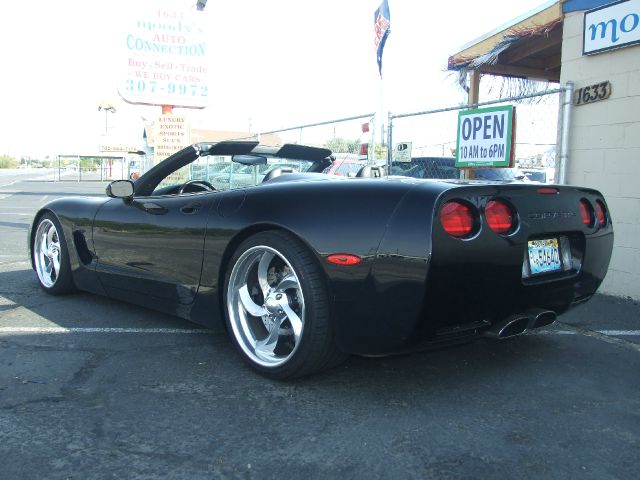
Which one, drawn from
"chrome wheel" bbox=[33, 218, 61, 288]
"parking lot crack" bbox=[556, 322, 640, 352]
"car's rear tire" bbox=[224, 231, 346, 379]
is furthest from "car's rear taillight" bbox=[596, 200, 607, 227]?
"chrome wheel" bbox=[33, 218, 61, 288]

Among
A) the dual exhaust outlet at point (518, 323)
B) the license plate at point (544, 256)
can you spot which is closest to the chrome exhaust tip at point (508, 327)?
the dual exhaust outlet at point (518, 323)

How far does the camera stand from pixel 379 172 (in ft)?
13.0

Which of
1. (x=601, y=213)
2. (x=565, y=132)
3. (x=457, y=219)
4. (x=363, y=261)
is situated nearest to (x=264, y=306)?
(x=363, y=261)

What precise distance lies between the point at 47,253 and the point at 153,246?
187 centimetres

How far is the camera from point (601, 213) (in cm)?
327

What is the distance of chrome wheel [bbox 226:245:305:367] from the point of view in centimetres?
294

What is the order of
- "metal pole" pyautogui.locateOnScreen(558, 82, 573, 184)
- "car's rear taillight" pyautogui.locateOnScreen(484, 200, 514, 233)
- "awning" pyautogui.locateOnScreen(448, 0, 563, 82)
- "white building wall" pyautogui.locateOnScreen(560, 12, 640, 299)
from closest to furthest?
"car's rear taillight" pyautogui.locateOnScreen(484, 200, 514, 233) → "white building wall" pyautogui.locateOnScreen(560, 12, 640, 299) → "metal pole" pyautogui.locateOnScreen(558, 82, 573, 184) → "awning" pyautogui.locateOnScreen(448, 0, 563, 82)

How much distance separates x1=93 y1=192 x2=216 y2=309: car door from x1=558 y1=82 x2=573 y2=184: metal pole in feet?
12.6

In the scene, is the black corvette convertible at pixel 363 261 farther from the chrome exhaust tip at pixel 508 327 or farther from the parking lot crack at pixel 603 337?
the parking lot crack at pixel 603 337

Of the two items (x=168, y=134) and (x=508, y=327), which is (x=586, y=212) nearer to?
(x=508, y=327)

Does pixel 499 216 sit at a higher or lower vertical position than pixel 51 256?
higher

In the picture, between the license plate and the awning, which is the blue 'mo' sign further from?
the license plate

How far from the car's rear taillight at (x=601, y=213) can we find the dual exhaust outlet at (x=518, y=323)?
695 mm

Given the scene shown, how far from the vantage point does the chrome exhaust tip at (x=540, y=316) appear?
2.83m
